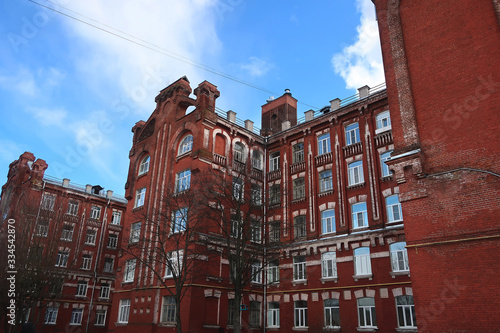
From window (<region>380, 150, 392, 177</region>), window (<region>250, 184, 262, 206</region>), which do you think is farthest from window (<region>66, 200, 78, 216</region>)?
window (<region>380, 150, 392, 177</region>)

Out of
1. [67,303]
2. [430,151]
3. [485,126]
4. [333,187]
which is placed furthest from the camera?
[67,303]

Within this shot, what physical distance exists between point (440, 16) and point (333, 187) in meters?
15.4

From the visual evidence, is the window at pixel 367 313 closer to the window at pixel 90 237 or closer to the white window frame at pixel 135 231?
the white window frame at pixel 135 231

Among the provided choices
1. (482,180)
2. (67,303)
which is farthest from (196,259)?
(67,303)

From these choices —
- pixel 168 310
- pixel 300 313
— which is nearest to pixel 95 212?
pixel 168 310

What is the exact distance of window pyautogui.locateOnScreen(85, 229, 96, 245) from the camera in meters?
44.4

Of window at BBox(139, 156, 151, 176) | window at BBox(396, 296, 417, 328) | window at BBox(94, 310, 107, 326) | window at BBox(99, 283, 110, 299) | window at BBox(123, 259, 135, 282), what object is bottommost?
window at BBox(94, 310, 107, 326)

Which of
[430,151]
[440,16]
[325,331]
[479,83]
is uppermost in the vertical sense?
[440,16]

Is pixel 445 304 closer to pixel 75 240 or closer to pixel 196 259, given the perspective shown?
pixel 196 259

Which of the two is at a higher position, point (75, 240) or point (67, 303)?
point (75, 240)

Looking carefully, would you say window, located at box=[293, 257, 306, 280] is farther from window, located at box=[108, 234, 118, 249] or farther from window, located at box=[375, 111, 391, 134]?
window, located at box=[108, 234, 118, 249]

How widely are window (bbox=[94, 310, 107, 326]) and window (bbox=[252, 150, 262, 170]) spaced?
26300 millimetres

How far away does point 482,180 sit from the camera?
12.8 metres

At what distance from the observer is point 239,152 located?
33.2 metres
